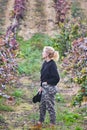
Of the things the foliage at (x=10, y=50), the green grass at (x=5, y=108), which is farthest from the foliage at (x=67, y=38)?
the green grass at (x=5, y=108)

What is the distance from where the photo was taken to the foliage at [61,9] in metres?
21.1

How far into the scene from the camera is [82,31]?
1662 cm

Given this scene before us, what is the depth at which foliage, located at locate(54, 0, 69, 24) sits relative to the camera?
69.1ft

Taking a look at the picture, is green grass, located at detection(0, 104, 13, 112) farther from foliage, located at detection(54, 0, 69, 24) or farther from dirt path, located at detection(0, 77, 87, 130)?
foliage, located at detection(54, 0, 69, 24)

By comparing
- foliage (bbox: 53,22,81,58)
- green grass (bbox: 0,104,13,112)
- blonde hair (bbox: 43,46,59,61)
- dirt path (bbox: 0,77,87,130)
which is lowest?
dirt path (bbox: 0,77,87,130)

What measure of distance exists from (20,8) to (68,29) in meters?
5.98

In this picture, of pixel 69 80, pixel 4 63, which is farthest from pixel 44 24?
pixel 4 63

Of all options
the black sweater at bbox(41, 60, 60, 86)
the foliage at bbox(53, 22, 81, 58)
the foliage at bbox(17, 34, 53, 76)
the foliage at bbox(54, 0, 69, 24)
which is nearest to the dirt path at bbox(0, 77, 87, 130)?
the foliage at bbox(17, 34, 53, 76)

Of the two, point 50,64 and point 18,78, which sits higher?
point 50,64

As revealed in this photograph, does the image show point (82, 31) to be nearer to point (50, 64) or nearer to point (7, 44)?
point (7, 44)

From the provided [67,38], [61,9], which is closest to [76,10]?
[61,9]

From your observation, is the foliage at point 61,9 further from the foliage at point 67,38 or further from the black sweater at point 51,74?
the black sweater at point 51,74

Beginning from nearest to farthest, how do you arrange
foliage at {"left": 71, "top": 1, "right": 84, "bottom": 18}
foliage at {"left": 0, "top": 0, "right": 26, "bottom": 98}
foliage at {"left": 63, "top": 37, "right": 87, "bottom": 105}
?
foliage at {"left": 63, "top": 37, "right": 87, "bottom": 105}, foliage at {"left": 0, "top": 0, "right": 26, "bottom": 98}, foliage at {"left": 71, "top": 1, "right": 84, "bottom": 18}

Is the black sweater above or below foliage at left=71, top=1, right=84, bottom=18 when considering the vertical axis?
above
